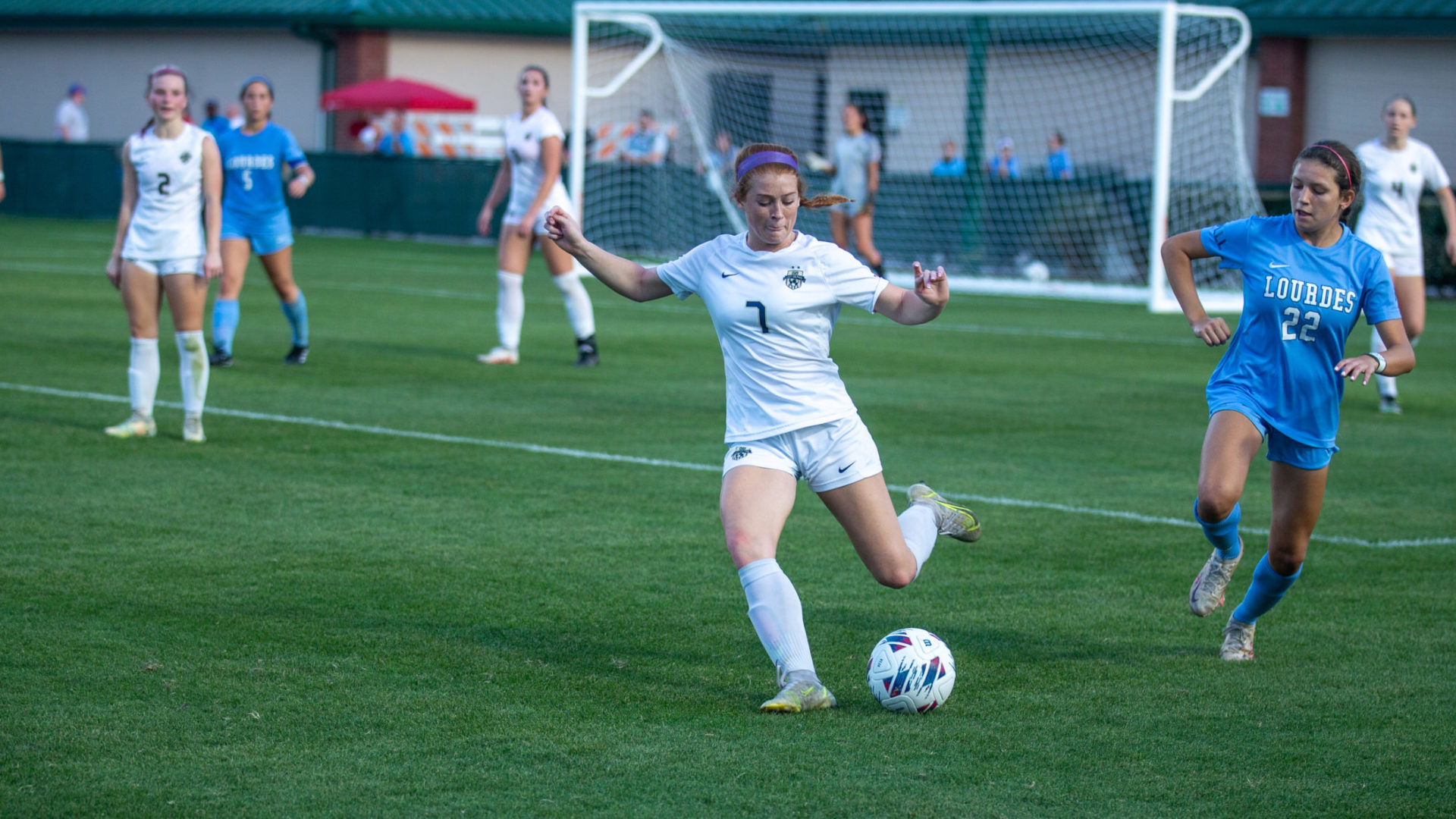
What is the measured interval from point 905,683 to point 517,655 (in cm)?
135

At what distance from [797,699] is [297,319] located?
9259 mm

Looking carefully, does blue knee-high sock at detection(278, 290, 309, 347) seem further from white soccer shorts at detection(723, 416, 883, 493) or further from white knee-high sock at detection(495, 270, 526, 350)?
white soccer shorts at detection(723, 416, 883, 493)

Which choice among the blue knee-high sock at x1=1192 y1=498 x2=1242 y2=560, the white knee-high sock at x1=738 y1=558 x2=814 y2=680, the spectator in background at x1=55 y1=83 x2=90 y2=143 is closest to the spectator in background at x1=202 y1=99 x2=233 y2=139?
the white knee-high sock at x1=738 y1=558 x2=814 y2=680

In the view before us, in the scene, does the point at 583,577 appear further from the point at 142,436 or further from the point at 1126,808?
the point at 142,436

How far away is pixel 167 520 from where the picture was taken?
7.57m

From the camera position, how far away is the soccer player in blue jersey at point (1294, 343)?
5582 mm

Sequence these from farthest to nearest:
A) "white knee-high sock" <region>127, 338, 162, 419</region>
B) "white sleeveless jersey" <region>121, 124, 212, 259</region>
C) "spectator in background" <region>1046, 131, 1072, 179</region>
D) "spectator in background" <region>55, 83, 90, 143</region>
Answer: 1. "spectator in background" <region>55, 83, 90, 143</region>
2. "spectator in background" <region>1046, 131, 1072, 179</region>
3. "white knee-high sock" <region>127, 338, 162, 419</region>
4. "white sleeveless jersey" <region>121, 124, 212, 259</region>

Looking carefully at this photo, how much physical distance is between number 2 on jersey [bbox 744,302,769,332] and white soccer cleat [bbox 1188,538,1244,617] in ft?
6.14

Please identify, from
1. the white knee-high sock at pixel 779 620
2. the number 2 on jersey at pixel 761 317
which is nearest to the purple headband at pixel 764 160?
the number 2 on jersey at pixel 761 317

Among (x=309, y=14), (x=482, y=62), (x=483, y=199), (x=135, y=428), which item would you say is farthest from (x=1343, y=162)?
(x=482, y=62)

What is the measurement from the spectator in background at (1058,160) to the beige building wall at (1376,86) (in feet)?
16.4

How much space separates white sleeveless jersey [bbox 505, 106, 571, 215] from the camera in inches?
531

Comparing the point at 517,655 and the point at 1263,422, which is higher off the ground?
the point at 1263,422

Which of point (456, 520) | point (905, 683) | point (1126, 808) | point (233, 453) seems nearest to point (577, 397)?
point (233, 453)
